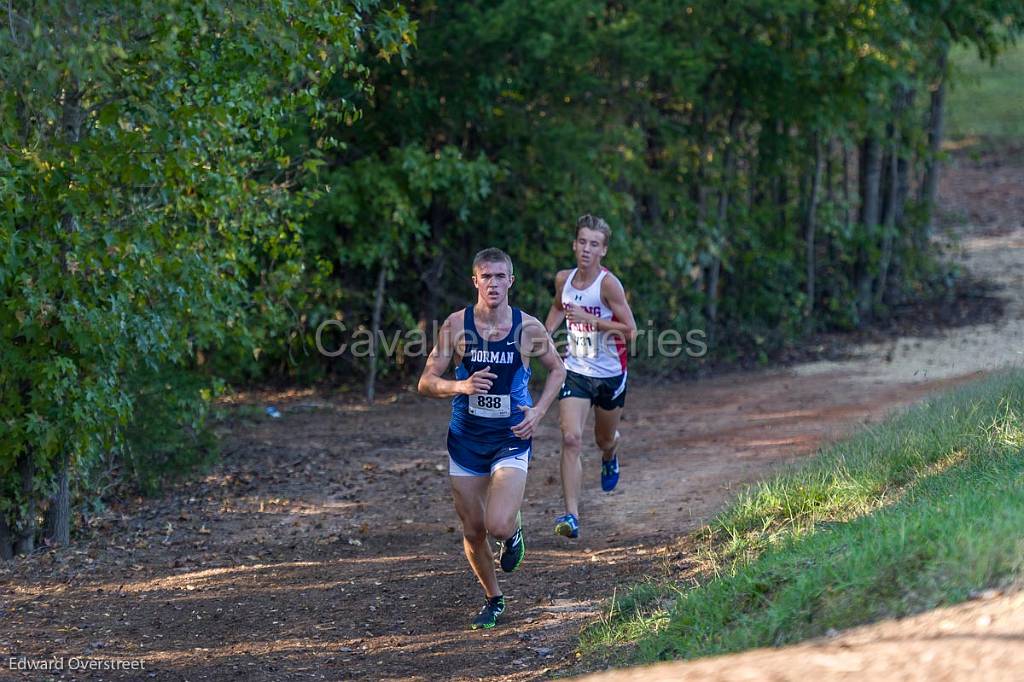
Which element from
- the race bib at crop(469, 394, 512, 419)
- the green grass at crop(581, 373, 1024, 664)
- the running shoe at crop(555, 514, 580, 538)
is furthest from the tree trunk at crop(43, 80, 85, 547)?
the green grass at crop(581, 373, 1024, 664)

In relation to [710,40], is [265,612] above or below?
below

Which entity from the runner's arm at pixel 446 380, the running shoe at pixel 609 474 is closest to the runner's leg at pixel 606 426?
the running shoe at pixel 609 474

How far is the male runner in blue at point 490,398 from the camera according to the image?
21.4 ft

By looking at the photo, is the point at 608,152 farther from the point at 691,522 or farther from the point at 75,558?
the point at 75,558

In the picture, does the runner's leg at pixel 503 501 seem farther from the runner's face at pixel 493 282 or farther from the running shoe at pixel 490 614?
the runner's face at pixel 493 282

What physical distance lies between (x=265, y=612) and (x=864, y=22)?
10.2 m

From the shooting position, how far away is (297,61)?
848cm

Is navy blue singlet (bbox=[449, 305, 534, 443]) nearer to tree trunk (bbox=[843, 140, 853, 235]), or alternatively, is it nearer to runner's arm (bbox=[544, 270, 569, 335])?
runner's arm (bbox=[544, 270, 569, 335])

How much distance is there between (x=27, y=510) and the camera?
8.56 meters

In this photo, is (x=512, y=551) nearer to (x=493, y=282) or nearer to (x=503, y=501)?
(x=503, y=501)

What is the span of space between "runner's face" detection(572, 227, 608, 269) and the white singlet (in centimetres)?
17

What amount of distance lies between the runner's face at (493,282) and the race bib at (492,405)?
0.50 m

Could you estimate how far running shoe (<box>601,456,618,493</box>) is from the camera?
885cm

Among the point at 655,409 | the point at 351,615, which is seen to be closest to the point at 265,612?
the point at 351,615
